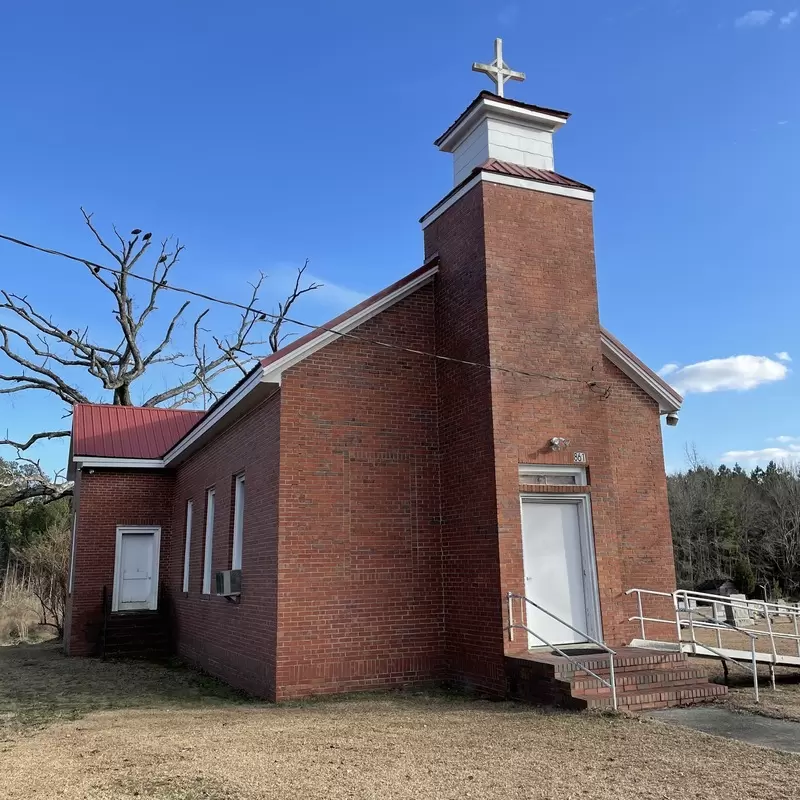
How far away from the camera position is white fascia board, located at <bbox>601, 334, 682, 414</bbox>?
42.7ft

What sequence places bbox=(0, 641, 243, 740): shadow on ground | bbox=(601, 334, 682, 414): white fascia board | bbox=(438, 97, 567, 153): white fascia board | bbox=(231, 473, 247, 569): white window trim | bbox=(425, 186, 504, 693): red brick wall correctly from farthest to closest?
bbox=(601, 334, 682, 414): white fascia board
bbox=(231, 473, 247, 569): white window trim
bbox=(438, 97, 567, 153): white fascia board
bbox=(425, 186, 504, 693): red brick wall
bbox=(0, 641, 243, 740): shadow on ground

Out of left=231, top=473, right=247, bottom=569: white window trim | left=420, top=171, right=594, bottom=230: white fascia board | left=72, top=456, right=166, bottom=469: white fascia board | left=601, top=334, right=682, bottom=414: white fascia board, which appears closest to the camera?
left=420, top=171, right=594, bottom=230: white fascia board

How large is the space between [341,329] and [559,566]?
14.7 ft

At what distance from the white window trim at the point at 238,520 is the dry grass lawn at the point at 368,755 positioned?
3.04 meters

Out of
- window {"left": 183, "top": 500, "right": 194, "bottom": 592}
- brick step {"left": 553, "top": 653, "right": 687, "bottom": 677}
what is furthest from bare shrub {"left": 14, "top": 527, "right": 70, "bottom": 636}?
brick step {"left": 553, "top": 653, "right": 687, "bottom": 677}

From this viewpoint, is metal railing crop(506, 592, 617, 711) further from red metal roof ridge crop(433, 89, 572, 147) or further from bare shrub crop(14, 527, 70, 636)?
bare shrub crop(14, 527, 70, 636)

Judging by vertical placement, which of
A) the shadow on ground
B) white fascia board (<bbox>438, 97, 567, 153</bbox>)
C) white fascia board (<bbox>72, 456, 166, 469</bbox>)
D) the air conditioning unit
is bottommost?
the shadow on ground

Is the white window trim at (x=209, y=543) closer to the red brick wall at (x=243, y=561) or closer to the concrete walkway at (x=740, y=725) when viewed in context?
the red brick wall at (x=243, y=561)

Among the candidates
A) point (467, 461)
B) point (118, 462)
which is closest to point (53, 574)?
point (118, 462)

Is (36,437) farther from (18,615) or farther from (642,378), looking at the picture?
(642,378)

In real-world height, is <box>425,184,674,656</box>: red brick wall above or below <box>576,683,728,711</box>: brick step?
above

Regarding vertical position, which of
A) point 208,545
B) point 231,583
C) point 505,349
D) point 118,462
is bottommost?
point 231,583

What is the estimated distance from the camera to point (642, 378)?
1332cm

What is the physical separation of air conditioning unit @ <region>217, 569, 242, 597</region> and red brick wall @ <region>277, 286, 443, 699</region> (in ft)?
6.18
